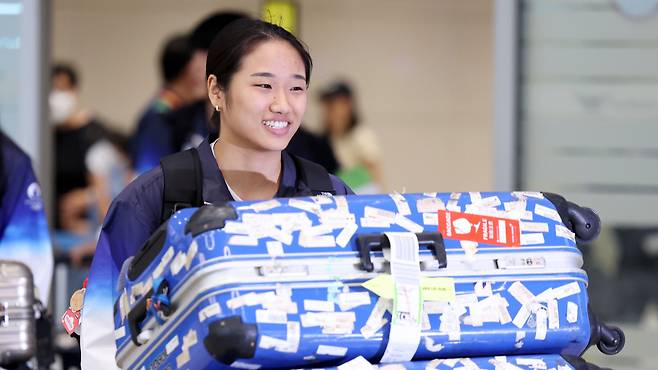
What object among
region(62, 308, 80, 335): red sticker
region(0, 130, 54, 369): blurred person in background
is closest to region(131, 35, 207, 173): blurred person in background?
region(0, 130, 54, 369): blurred person in background

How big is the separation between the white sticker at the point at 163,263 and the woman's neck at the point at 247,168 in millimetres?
542

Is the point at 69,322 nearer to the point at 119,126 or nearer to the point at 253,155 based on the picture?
the point at 253,155

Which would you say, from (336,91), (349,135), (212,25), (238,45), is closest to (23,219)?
(212,25)

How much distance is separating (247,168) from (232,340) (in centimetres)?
84

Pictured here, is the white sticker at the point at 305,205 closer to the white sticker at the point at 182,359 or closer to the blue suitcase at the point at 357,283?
Answer: the blue suitcase at the point at 357,283

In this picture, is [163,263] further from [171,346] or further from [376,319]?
[376,319]

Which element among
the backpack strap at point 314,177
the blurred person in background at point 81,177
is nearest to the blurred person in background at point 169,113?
the backpack strap at point 314,177

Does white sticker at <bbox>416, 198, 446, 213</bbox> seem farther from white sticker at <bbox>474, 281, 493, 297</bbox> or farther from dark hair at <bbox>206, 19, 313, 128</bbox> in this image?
dark hair at <bbox>206, 19, 313, 128</bbox>

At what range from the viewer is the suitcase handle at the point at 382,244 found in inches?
105

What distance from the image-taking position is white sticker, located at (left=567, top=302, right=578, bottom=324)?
2.78 meters

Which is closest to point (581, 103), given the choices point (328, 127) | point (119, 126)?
point (328, 127)

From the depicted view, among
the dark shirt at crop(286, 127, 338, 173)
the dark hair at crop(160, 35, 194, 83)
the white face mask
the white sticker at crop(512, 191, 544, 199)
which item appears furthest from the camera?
the white face mask

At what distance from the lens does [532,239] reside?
281 centimetres

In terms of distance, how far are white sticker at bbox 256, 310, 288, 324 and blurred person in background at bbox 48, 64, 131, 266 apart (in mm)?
9246
